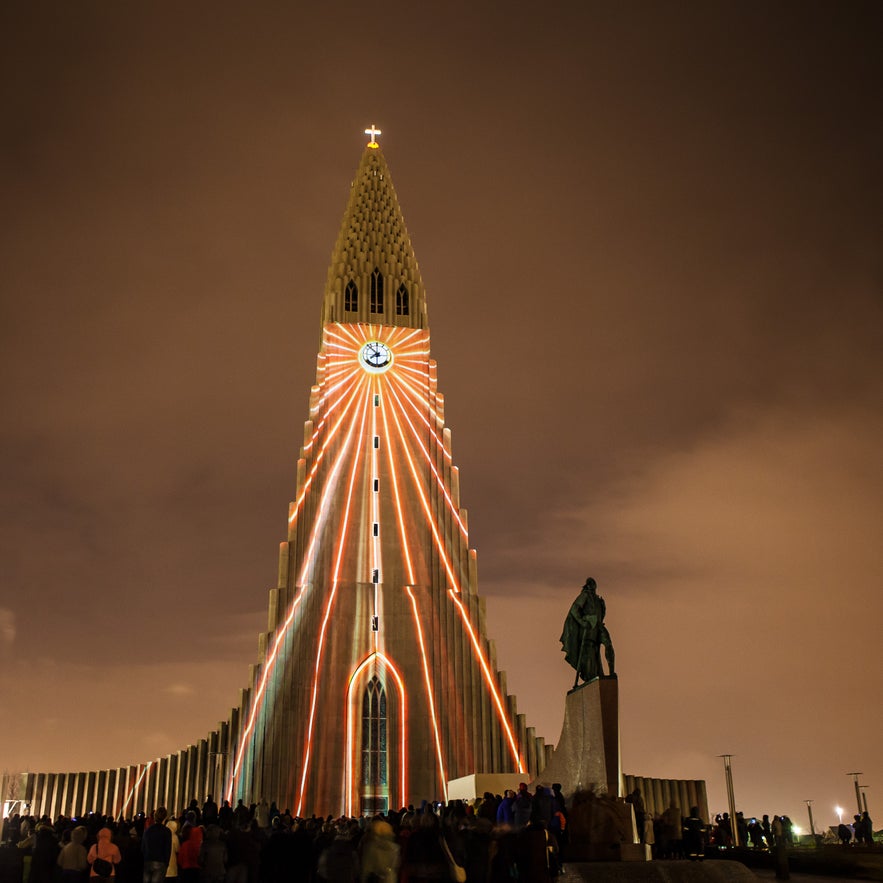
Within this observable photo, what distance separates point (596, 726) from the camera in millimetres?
19125

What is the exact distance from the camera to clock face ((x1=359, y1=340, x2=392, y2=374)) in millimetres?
43938

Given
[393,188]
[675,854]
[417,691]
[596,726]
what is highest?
[393,188]

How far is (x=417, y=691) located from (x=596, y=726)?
1955 cm

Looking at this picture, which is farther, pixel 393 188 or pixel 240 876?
pixel 393 188

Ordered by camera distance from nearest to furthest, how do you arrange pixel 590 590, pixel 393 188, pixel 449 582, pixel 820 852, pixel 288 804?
pixel 820 852 → pixel 590 590 → pixel 288 804 → pixel 449 582 → pixel 393 188

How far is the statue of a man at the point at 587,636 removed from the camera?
19.9 m

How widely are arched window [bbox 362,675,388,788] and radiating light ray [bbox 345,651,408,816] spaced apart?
1.87ft

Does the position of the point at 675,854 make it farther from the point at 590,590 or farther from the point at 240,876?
the point at 240,876

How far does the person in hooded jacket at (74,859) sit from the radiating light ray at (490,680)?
26.9 meters

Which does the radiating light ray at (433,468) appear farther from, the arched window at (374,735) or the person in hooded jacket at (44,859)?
the person in hooded jacket at (44,859)

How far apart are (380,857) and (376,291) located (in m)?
38.3

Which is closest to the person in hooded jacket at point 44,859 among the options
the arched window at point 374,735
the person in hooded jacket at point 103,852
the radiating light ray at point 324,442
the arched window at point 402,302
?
the person in hooded jacket at point 103,852

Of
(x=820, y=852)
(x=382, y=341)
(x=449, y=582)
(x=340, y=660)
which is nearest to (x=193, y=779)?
(x=340, y=660)

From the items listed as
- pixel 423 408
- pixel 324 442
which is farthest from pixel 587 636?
pixel 423 408
